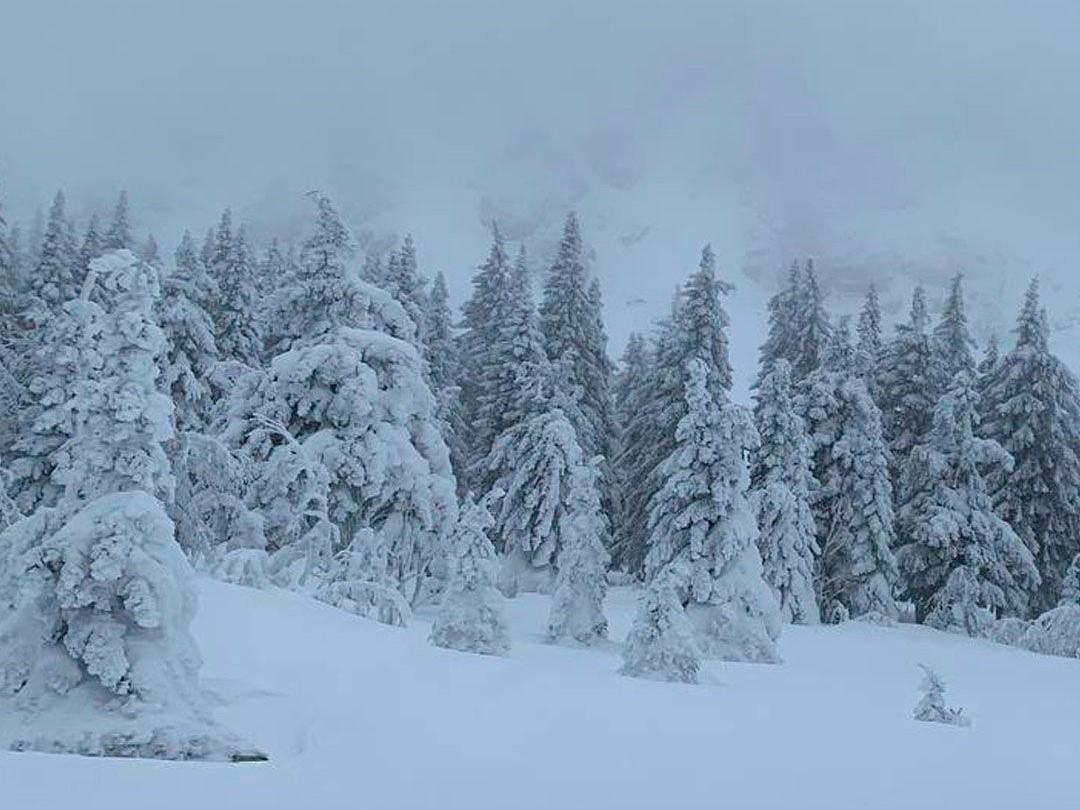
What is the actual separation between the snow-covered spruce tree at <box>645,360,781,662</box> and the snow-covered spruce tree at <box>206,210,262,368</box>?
66.5 ft

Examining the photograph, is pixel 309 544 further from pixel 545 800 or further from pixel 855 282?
pixel 855 282

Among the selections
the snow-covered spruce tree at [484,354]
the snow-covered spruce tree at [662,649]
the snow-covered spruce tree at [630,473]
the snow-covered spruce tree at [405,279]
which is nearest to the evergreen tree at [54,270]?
the snow-covered spruce tree at [405,279]

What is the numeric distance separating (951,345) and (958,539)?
38.3 ft

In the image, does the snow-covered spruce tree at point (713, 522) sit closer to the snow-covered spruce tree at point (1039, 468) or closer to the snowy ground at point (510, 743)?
the snowy ground at point (510, 743)

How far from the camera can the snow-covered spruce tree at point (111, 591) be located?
22.2 ft

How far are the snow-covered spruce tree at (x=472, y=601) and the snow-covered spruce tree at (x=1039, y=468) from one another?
25.0 m

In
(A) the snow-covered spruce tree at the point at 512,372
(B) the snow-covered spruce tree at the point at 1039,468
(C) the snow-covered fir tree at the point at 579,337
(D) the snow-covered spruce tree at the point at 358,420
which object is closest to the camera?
(D) the snow-covered spruce tree at the point at 358,420

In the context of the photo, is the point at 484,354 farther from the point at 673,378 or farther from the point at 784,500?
the point at 784,500

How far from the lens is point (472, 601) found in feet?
51.4

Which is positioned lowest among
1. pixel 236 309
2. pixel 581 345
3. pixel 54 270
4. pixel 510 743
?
pixel 510 743

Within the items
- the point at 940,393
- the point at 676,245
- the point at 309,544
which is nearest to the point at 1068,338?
the point at 676,245

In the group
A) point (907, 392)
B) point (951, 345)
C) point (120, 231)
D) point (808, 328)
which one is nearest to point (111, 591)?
point (907, 392)

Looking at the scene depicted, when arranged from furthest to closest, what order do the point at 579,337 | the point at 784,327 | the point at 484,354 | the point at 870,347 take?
the point at 784,327 → the point at 484,354 → the point at 870,347 → the point at 579,337

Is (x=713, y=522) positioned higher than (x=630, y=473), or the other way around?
(x=630, y=473)
